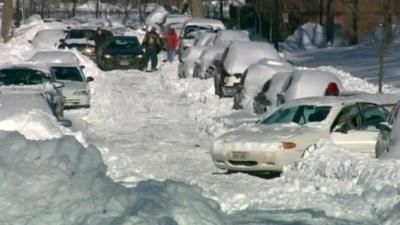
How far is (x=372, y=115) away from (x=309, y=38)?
1483 inches

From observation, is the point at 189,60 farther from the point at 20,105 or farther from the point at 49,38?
the point at 20,105

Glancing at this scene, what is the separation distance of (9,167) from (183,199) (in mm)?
2046

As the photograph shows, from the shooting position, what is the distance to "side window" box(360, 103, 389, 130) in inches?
706

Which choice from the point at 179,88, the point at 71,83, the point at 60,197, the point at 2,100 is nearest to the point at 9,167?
the point at 60,197

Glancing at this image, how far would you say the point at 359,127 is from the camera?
17844mm

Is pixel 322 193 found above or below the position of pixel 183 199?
below

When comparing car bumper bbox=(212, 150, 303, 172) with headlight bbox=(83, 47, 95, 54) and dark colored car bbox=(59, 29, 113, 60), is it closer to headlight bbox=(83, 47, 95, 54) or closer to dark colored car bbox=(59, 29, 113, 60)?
dark colored car bbox=(59, 29, 113, 60)

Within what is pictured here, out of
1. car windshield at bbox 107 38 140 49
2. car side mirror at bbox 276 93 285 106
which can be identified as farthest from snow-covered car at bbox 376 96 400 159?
car windshield at bbox 107 38 140 49

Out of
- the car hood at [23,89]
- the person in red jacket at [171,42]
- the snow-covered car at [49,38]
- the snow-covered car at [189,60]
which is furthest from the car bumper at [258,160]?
the snow-covered car at [49,38]

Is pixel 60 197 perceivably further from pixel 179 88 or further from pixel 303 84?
pixel 179 88

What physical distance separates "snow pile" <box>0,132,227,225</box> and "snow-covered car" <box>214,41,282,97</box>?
55.7 feet

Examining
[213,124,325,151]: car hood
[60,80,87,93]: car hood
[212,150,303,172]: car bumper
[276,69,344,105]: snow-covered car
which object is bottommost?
[60,80,87,93]: car hood

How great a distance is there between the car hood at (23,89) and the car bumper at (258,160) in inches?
316

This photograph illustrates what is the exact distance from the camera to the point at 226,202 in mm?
13578
